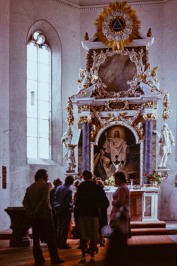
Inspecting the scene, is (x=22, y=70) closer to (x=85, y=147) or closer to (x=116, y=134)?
(x=85, y=147)

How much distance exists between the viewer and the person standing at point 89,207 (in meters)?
10.0

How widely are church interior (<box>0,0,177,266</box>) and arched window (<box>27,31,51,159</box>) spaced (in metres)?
0.04

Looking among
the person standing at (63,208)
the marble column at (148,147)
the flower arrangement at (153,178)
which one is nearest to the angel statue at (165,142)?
the marble column at (148,147)

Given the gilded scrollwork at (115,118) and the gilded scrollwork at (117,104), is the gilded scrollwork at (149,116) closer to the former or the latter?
the gilded scrollwork at (115,118)

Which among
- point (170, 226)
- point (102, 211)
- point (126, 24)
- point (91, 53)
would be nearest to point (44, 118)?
point (91, 53)

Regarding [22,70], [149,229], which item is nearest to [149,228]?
[149,229]

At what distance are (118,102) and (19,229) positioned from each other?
7.21 meters

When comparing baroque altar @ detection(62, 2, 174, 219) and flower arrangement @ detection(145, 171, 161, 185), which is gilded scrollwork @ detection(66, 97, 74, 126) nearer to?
baroque altar @ detection(62, 2, 174, 219)

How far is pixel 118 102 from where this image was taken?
64.1ft

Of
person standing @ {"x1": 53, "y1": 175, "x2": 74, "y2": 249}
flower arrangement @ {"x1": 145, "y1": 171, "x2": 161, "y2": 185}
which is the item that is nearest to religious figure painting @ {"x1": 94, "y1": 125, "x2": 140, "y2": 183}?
flower arrangement @ {"x1": 145, "y1": 171, "x2": 161, "y2": 185}

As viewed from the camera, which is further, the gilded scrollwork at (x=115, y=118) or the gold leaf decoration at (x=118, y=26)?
the gold leaf decoration at (x=118, y=26)

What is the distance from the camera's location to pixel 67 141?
770 inches

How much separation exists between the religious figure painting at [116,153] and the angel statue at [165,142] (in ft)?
2.65

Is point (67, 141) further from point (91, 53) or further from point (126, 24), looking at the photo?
point (126, 24)
